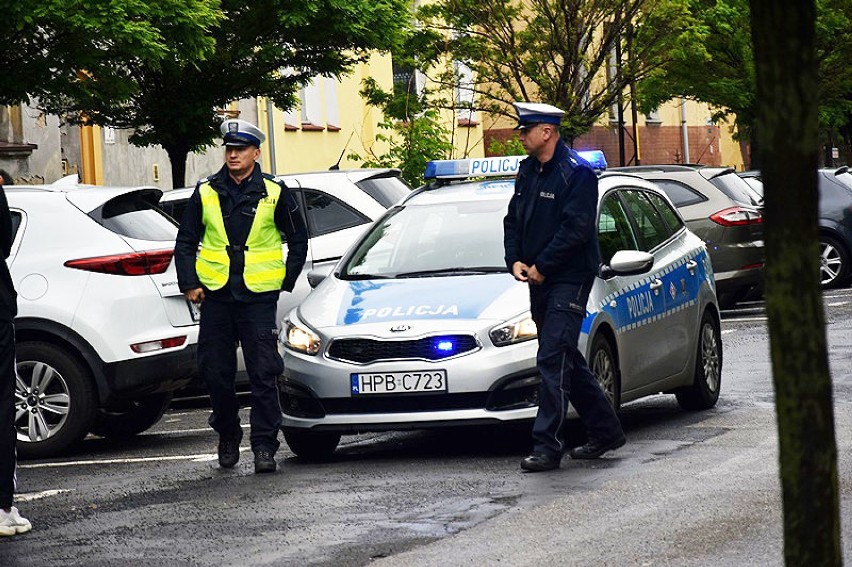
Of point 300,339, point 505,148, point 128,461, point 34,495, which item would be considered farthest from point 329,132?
point 34,495

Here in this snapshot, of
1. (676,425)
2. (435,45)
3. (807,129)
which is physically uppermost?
(435,45)

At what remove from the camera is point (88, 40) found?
20.1 meters

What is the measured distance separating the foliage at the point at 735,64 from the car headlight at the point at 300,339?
99.1 ft

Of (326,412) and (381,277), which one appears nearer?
(326,412)

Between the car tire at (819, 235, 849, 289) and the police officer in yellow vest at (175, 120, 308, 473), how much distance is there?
590 inches

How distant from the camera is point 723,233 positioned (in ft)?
64.8

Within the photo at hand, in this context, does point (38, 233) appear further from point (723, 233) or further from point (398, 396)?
point (723, 233)

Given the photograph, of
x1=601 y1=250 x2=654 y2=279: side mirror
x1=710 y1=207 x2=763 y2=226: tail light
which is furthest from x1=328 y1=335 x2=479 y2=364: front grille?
x1=710 y1=207 x2=763 y2=226: tail light

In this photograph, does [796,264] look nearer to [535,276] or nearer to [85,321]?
[535,276]

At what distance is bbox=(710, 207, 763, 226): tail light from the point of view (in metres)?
19.7

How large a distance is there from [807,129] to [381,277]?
6951 millimetres

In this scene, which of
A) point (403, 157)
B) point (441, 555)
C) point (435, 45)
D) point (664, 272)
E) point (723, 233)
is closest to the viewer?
point (441, 555)

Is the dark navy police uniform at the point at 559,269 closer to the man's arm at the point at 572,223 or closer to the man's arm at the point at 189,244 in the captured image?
the man's arm at the point at 572,223

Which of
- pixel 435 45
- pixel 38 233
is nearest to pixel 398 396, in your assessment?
pixel 38 233
